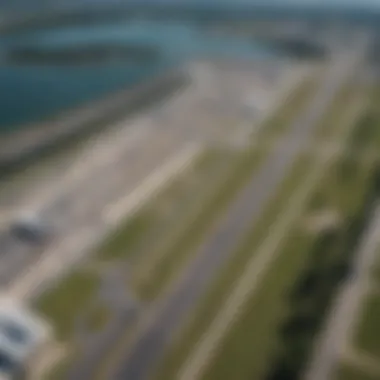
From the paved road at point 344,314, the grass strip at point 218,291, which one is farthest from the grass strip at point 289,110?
the paved road at point 344,314

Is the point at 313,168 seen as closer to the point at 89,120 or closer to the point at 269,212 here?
the point at 269,212

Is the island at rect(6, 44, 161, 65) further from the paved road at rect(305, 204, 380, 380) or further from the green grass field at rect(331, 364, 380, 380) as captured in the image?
the green grass field at rect(331, 364, 380, 380)

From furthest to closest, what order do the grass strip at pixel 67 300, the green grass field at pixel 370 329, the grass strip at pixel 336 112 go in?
the grass strip at pixel 336 112, the grass strip at pixel 67 300, the green grass field at pixel 370 329

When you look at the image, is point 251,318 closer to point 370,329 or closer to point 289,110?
point 370,329

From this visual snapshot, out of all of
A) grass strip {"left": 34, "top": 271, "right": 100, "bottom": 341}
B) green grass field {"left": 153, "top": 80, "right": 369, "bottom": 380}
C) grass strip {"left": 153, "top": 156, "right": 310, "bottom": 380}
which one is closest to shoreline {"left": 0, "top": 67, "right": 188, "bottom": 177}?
grass strip {"left": 34, "top": 271, "right": 100, "bottom": 341}

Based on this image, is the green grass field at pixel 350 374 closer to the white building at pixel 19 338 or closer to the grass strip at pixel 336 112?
the white building at pixel 19 338
